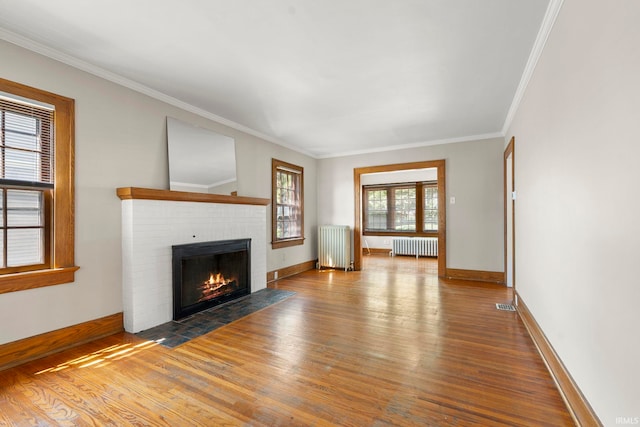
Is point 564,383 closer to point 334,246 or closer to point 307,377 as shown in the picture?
point 307,377

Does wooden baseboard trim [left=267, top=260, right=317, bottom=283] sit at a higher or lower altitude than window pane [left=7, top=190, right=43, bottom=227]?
lower

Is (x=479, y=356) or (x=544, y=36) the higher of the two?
(x=544, y=36)

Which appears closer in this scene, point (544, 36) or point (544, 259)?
point (544, 36)

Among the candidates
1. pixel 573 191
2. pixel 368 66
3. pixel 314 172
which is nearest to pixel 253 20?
pixel 368 66

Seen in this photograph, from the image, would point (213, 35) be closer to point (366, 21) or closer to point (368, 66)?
point (366, 21)

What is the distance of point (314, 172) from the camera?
22.7ft

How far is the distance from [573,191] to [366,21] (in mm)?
1836

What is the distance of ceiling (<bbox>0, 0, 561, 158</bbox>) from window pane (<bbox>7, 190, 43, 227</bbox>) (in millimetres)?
1251

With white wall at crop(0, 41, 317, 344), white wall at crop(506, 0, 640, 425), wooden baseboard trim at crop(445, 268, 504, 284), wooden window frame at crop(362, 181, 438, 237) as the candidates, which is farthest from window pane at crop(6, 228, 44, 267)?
wooden window frame at crop(362, 181, 438, 237)

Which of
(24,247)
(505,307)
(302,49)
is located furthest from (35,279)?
(505,307)

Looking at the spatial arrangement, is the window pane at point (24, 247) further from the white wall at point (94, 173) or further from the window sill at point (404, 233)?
the window sill at point (404, 233)

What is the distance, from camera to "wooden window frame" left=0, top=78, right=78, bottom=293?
2.57 metres

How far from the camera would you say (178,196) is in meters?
3.46

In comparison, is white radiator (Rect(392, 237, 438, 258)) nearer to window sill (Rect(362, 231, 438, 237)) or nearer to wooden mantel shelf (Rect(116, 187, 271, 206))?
window sill (Rect(362, 231, 438, 237))
